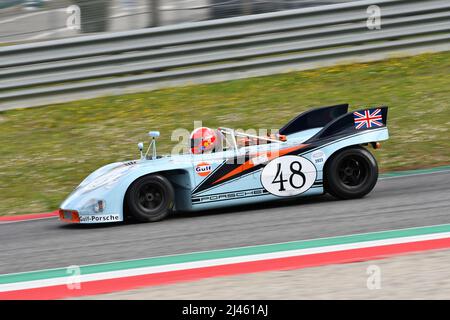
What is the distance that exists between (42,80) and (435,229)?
692 centimetres

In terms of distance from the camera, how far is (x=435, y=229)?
6.64m

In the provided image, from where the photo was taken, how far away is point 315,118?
8875 mm

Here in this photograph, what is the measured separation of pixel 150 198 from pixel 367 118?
2.28 meters

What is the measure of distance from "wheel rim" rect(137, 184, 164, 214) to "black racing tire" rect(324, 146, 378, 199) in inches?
63.8

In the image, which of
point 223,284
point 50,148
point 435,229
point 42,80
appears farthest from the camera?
point 42,80

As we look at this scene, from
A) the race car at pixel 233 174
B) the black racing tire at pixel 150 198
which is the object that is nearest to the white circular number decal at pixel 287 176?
the race car at pixel 233 174

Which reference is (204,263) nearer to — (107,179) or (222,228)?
(222,228)

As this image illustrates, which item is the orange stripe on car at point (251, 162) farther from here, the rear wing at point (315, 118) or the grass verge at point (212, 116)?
the grass verge at point (212, 116)

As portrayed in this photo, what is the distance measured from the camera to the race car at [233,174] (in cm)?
774

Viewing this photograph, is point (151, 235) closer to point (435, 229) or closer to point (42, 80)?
point (435, 229)

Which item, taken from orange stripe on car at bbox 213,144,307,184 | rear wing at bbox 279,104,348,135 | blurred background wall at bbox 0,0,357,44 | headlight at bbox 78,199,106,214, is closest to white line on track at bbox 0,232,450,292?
headlight at bbox 78,199,106,214

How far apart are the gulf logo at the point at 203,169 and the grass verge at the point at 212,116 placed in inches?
82.1

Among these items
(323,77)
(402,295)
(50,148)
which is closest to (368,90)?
(323,77)

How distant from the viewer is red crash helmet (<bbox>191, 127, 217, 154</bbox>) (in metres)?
8.05
